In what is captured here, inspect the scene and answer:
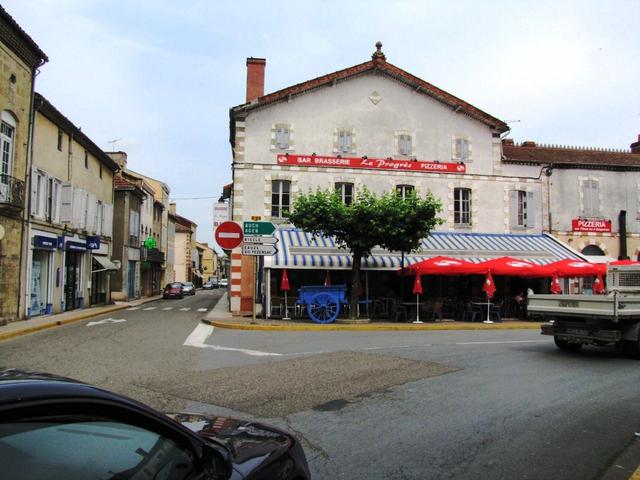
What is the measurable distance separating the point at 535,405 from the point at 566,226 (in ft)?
70.3

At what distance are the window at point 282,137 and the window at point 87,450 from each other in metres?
22.0

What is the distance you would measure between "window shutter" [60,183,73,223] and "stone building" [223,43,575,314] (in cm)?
698

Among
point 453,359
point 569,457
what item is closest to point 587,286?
point 453,359

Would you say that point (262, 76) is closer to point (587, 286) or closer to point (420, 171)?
point (420, 171)

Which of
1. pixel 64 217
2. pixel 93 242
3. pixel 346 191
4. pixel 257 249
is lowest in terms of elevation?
pixel 257 249

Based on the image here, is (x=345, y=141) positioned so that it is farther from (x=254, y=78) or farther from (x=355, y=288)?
(x=355, y=288)

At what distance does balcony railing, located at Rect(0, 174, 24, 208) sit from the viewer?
17.0 meters

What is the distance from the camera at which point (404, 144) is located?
2461cm

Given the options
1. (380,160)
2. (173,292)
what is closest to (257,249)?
(380,160)

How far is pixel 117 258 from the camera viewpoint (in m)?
35.0

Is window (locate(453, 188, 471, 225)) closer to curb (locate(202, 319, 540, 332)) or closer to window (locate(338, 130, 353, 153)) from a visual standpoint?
window (locate(338, 130, 353, 153))

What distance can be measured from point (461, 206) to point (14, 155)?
722 inches

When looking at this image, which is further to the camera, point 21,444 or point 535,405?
point 535,405

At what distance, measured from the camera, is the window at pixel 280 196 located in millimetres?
23359
